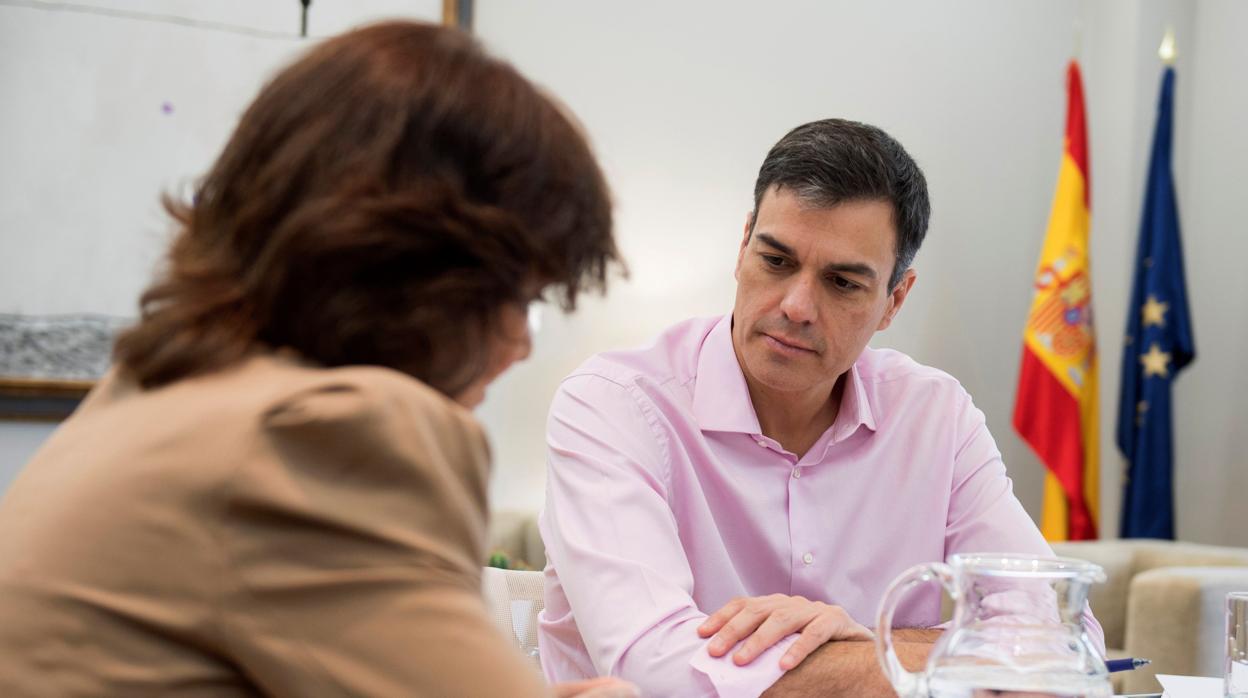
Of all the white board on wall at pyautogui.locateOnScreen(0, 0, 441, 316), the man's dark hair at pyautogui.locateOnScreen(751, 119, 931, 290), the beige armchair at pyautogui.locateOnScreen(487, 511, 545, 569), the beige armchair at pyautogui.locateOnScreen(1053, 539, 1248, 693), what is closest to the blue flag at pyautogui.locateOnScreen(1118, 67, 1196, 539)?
the beige armchair at pyautogui.locateOnScreen(1053, 539, 1248, 693)

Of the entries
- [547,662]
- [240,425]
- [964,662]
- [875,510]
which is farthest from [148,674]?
[875,510]

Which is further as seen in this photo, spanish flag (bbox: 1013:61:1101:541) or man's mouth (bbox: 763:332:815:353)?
spanish flag (bbox: 1013:61:1101:541)

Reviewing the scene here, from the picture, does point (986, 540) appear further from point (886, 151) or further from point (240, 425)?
point (240, 425)

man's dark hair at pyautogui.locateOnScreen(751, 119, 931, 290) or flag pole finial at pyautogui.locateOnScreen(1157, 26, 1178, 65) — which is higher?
flag pole finial at pyautogui.locateOnScreen(1157, 26, 1178, 65)

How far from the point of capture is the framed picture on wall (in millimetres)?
3283

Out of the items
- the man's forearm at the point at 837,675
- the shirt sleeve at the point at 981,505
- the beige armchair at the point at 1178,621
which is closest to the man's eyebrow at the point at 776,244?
the shirt sleeve at the point at 981,505

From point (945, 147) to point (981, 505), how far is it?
9.66 feet

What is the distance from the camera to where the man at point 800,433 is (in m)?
1.73

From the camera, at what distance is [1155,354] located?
4.26 metres

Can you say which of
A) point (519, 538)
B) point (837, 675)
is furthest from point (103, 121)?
point (837, 675)

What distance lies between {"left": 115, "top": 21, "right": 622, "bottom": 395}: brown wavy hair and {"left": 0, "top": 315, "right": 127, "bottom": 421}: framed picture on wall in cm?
274

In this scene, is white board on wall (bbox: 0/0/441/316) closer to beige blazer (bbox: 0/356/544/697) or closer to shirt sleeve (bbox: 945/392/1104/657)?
shirt sleeve (bbox: 945/392/1104/657)

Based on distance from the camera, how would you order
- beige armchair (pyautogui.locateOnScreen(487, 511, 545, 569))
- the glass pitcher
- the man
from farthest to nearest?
1. beige armchair (pyautogui.locateOnScreen(487, 511, 545, 569))
2. the man
3. the glass pitcher

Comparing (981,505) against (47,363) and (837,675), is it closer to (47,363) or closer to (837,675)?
(837,675)
